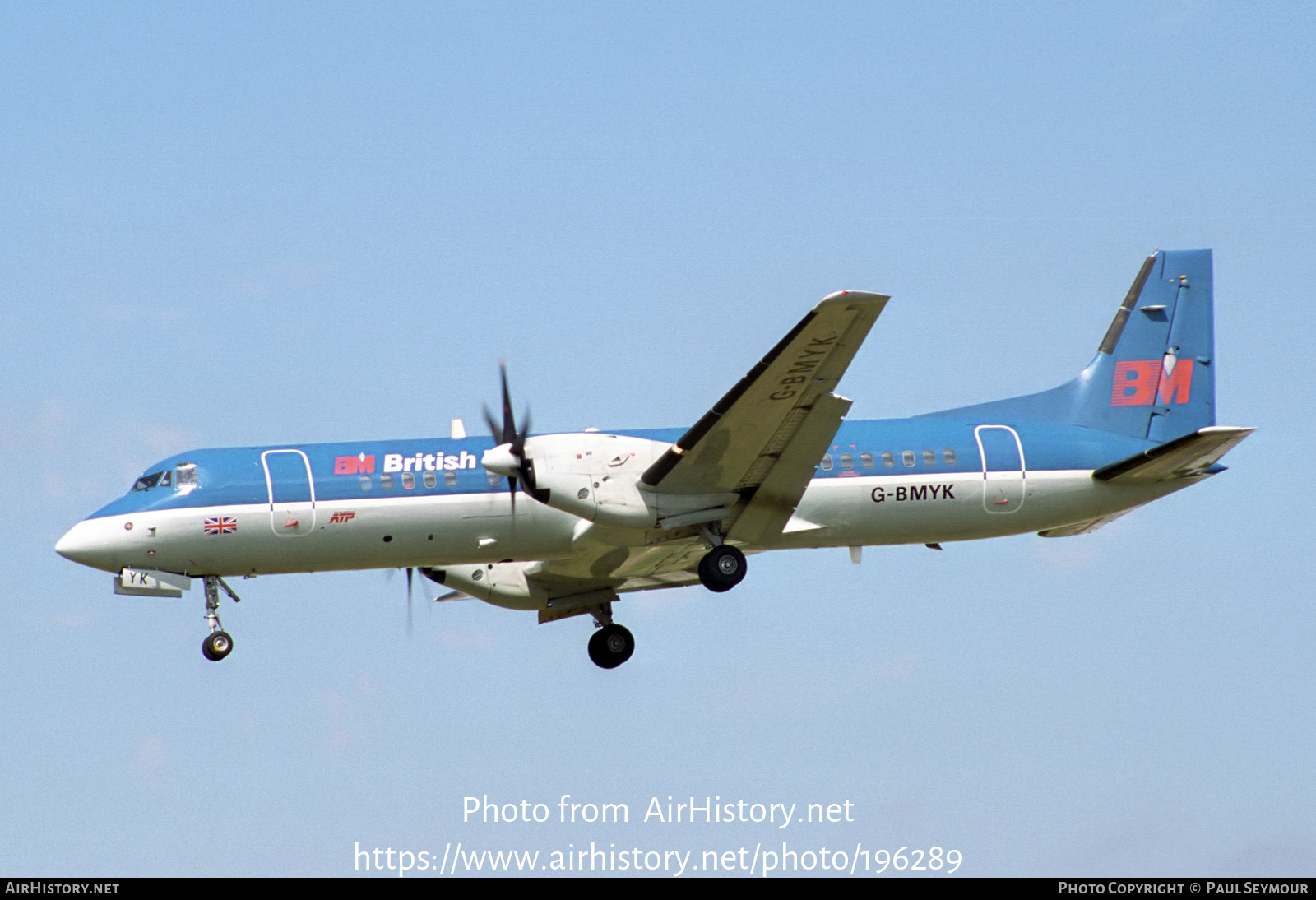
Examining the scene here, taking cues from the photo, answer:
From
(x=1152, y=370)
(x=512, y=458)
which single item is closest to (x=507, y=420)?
(x=512, y=458)

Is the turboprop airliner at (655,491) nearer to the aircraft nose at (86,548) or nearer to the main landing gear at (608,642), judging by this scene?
the aircraft nose at (86,548)

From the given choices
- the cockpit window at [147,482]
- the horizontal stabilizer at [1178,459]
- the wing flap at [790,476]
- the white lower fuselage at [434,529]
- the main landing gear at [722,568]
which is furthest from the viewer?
the horizontal stabilizer at [1178,459]

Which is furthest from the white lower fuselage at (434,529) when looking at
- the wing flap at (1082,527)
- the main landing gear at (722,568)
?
the wing flap at (1082,527)

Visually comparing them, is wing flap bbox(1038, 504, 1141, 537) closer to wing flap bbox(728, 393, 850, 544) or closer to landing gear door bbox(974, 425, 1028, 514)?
landing gear door bbox(974, 425, 1028, 514)

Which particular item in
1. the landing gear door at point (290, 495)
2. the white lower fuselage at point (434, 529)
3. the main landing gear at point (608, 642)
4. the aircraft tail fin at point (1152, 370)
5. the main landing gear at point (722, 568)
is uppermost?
the aircraft tail fin at point (1152, 370)

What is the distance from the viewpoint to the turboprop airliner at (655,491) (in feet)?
80.3

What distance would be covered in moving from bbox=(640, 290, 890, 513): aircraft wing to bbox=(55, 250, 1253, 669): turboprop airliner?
29mm

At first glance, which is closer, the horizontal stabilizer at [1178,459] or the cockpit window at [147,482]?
the cockpit window at [147,482]

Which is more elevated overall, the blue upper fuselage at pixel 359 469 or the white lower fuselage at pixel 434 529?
the blue upper fuselage at pixel 359 469

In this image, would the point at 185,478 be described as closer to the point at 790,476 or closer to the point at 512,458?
the point at 512,458

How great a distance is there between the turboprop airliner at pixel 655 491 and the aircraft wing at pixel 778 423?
0.10 feet

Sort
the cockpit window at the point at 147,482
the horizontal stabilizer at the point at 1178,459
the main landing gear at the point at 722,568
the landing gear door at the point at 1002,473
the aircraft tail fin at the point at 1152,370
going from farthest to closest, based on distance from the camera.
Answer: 1. the aircraft tail fin at the point at 1152,370
2. the landing gear door at the point at 1002,473
3. the horizontal stabilizer at the point at 1178,459
4. the main landing gear at the point at 722,568
5. the cockpit window at the point at 147,482

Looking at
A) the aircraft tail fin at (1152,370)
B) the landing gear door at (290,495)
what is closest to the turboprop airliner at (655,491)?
the landing gear door at (290,495)
